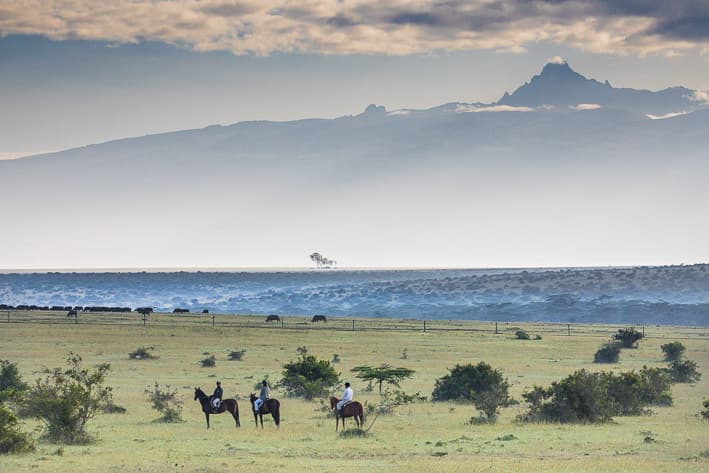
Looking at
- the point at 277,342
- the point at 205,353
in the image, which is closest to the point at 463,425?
the point at 205,353

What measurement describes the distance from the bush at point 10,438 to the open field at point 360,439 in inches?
15.5

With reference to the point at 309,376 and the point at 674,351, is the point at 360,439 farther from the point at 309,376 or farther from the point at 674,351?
the point at 674,351

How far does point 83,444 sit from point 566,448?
14.9 m

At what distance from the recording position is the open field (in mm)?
27016

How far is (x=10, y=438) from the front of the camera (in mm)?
28875

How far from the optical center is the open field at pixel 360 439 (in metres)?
27.0

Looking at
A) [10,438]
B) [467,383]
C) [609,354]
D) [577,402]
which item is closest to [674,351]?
[609,354]

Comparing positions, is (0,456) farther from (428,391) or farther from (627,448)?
(428,391)

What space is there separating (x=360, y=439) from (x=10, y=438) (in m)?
10.8

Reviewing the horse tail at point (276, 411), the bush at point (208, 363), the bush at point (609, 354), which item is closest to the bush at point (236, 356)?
the bush at point (208, 363)

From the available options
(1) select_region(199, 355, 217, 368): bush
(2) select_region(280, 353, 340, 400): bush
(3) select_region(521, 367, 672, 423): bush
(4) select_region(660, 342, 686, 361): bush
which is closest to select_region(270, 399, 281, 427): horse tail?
(3) select_region(521, 367, 672, 423): bush

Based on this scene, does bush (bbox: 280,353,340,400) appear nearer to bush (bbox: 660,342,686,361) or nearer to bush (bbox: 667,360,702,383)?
bush (bbox: 667,360,702,383)

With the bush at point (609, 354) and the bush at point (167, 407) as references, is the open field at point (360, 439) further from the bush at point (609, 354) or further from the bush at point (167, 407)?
the bush at point (609, 354)

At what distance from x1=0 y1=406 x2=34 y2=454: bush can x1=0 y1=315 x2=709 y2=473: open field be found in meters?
0.39
